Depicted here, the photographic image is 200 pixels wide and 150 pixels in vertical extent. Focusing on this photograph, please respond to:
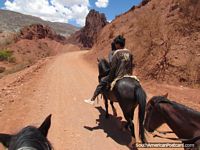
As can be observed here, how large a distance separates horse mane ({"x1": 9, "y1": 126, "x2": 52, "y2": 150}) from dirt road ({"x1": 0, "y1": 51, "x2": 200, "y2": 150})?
A: 3.00 metres

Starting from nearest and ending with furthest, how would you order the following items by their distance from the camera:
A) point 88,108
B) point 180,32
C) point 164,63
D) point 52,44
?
1. point 88,108
2. point 164,63
3. point 180,32
4. point 52,44

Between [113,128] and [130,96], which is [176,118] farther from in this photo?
[113,128]

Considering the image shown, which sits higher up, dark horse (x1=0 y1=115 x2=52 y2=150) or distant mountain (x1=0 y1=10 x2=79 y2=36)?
distant mountain (x1=0 y1=10 x2=79 y2=36)

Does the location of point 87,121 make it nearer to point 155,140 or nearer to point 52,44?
point 155,140

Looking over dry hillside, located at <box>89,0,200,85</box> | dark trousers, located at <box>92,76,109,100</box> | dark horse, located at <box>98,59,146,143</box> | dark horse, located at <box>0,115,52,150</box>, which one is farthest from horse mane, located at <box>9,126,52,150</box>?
dry hillside, located at <box>89,0,200,85</box>

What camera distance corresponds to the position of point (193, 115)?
17.3 ft

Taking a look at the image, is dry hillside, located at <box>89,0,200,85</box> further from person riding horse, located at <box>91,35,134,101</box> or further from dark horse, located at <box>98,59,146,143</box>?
dark horse, located at <box>98,59,146,143</box>

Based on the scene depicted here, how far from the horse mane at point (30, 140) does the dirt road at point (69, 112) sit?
3.00m

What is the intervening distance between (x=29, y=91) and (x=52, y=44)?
67608 millimetres

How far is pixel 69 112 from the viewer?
1064 cm

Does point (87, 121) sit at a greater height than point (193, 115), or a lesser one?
lesser

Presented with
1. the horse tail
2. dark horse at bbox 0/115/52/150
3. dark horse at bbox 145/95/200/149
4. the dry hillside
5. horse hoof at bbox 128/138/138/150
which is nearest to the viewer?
dark horse at bbox 0/115/52/150

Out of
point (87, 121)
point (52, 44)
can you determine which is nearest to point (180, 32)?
point (87, 121)

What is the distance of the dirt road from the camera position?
819cm
